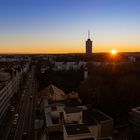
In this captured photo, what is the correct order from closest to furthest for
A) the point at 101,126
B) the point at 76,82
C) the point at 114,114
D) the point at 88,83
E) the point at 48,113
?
1. the point at 101,126
2. the point at 48,113
3. the point at 114,114
4. the point at 88,83
5. the point at 76,82

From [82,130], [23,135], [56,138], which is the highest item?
[82,130]

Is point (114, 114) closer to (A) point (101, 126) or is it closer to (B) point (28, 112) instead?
(A) point (101, 126)

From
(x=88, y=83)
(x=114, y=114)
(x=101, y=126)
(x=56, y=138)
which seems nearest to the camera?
(x=56, y=138)

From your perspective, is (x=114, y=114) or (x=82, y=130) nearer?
(x=82, y=130)

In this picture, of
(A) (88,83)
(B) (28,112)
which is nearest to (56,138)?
(B) (28,112)

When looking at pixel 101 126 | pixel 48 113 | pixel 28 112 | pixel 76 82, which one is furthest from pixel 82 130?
pixel 76 82

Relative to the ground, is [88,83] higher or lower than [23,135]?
higher

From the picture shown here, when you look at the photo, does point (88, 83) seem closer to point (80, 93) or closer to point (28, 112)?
point (80, 93)

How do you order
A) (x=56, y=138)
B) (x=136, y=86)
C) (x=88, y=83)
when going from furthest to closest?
(x=88, y=83) < (x=136, y=86) < (x=56, y=138)

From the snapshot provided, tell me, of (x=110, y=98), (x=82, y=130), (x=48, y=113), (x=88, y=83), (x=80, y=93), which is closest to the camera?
(x=82, y=130)
